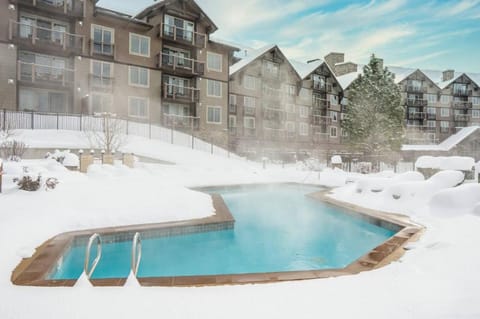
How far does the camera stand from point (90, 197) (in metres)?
6.82

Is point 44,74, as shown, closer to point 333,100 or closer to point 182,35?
point 182,35

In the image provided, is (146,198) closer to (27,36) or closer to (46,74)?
(46,74)

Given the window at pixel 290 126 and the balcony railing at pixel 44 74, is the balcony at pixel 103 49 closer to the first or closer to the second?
the balcony railing at pixel 44 74

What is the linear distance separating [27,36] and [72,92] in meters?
3.78

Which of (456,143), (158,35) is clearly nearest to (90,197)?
(158,35)

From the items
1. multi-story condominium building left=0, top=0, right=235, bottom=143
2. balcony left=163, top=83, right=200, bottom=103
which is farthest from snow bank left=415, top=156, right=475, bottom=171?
balcony left=163, top=83, right=200, bottom=103

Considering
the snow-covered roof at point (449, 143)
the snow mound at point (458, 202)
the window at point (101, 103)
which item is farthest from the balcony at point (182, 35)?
the snow-covered roof at point (449, 143)

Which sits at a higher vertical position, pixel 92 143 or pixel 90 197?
pixel 92 143

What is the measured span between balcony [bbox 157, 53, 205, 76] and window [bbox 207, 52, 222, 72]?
58.1 inches

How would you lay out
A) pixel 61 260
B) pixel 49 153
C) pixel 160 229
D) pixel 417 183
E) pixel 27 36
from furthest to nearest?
pixel 27 36
pixel 49 153
pixel 417 183
pixel 160 229
pixel 61 260

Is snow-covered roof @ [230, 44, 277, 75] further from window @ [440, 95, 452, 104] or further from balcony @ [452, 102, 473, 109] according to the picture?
balcony @ [452, 102, 473, 109]

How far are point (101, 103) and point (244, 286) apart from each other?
65.6 ft

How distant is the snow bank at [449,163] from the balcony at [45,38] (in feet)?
66.1

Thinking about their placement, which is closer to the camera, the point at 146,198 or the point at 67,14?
the point at 146,198
